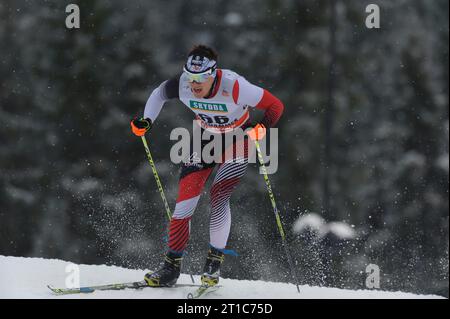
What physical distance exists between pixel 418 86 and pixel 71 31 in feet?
14.1

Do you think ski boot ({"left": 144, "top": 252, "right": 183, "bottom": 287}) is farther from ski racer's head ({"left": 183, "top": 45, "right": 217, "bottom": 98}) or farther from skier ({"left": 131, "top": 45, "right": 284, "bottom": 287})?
ski racer's head ({"left": 183, "top": 45, "right": 217, "bottom": 98})

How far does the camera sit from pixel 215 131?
219 inches

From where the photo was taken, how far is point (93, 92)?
29.9ft

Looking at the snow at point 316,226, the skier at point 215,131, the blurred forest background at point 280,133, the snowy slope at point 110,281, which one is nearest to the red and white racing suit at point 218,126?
the skier at point 215,131

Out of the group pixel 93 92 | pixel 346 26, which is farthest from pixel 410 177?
pixel 93 92

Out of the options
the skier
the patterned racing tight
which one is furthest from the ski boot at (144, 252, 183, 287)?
the patterned racing tight

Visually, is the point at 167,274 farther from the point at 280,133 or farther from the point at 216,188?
the point at 280,133

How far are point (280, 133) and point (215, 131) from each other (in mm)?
3507

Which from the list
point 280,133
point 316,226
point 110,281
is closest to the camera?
point 110,281

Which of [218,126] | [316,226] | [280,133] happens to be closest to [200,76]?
[218,126]

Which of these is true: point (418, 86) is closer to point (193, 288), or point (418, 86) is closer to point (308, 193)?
point (308, 193)

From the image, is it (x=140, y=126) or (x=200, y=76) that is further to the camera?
(x=140, y=126)

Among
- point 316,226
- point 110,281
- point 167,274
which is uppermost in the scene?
point 167,274

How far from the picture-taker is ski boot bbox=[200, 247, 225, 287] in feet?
18.3
